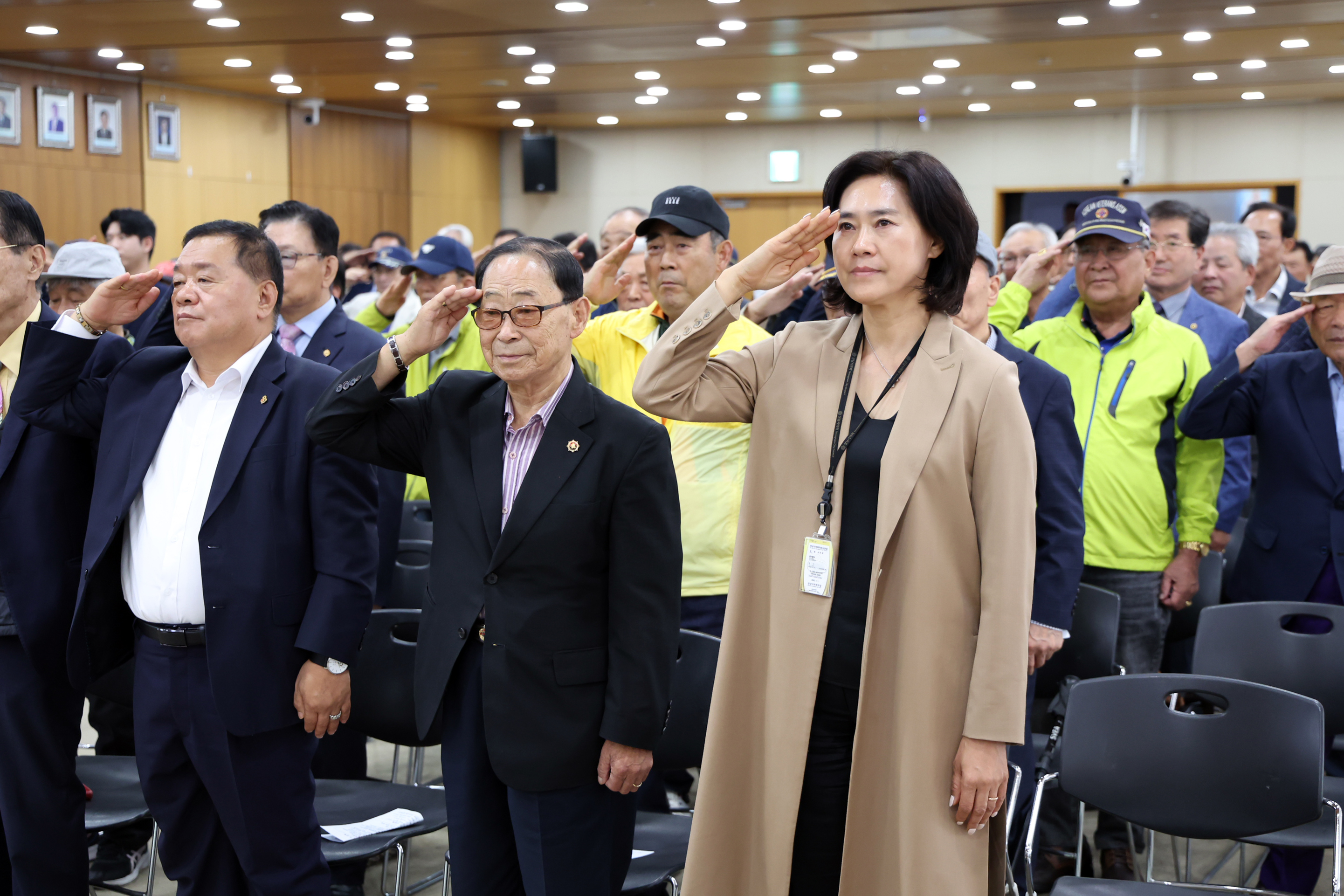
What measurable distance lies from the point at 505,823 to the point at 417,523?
2350mm

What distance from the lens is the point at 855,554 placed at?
6.32 feet

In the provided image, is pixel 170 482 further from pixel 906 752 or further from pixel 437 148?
pixel 437 148

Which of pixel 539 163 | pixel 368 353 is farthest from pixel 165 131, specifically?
pixel 368 353

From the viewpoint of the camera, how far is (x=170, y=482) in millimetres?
2535

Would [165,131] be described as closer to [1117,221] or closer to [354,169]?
[354,169]

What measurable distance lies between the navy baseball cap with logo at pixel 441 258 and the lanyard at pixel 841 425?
326 cm

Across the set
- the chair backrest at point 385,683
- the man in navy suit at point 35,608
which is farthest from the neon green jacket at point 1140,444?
the man in navy suit at point 35,608

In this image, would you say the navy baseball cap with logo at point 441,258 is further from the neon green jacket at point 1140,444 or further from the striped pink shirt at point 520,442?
the striped pink shirt at point 520,442

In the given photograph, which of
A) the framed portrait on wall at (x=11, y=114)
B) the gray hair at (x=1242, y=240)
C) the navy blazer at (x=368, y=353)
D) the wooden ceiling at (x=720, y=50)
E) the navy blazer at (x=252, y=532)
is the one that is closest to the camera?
the navy blazer at (x=252, y=532)

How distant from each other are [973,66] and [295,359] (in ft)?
30.0

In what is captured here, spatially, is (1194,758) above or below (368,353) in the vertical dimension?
below

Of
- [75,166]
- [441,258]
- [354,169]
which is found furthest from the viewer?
[354,169]

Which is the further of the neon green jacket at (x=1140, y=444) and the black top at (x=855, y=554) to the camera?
the neon green jacket at (x=1140, y=444)

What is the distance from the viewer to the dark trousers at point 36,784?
9.20 feet
